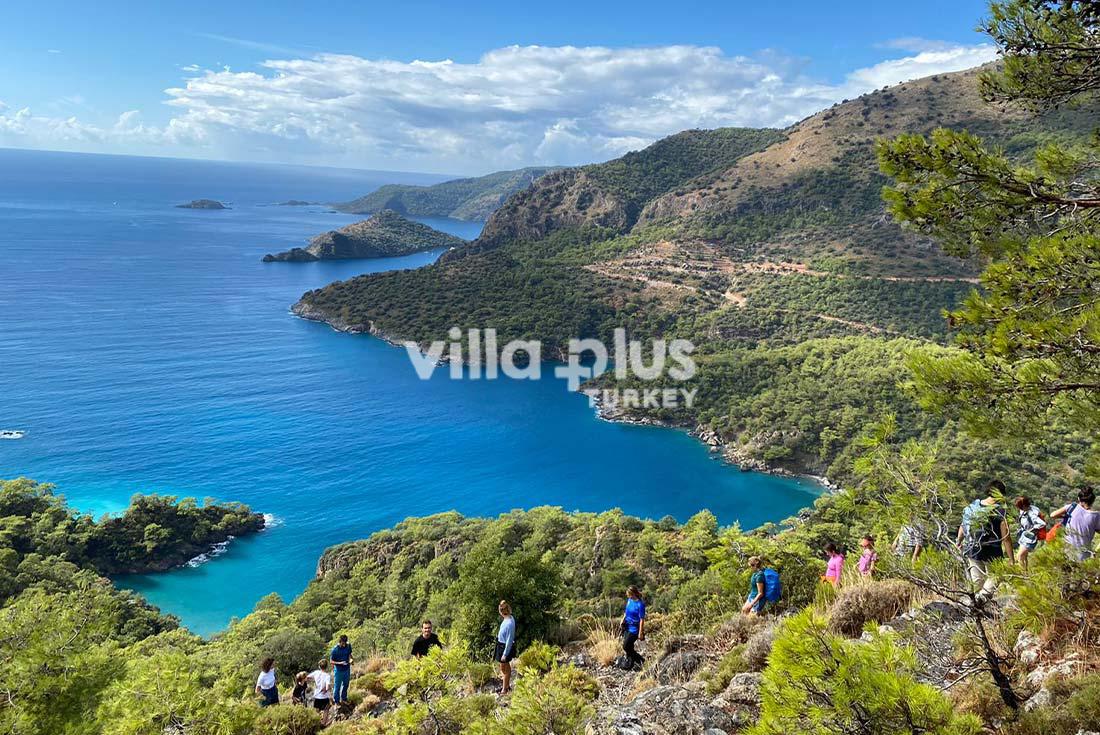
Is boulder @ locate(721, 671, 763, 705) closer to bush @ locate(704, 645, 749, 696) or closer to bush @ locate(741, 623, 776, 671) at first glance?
bush @ locate(704, 645, 749, 696)

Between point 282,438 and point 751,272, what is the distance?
5669cm

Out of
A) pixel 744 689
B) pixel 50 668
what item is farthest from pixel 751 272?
pixel 50 668

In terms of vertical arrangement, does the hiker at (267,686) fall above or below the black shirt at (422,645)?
below

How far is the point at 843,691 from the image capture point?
107 inches

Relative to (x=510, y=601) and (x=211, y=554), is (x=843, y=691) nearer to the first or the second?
(x=510, y=601)

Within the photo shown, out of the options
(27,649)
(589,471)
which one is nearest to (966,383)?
(27,649)

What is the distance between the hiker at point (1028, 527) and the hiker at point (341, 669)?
853cm

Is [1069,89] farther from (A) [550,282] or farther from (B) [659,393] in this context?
(A) [550,282]

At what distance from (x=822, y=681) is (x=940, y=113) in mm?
100501

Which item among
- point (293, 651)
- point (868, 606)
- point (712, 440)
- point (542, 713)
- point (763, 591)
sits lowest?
point (712, 440)

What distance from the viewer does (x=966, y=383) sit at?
4.71 m

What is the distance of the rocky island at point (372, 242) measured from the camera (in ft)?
415

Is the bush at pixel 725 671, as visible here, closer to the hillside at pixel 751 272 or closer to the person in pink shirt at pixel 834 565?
the person in pink shirt at pixel 834 565

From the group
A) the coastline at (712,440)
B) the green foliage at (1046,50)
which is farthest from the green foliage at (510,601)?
the coastline at (712,440)
